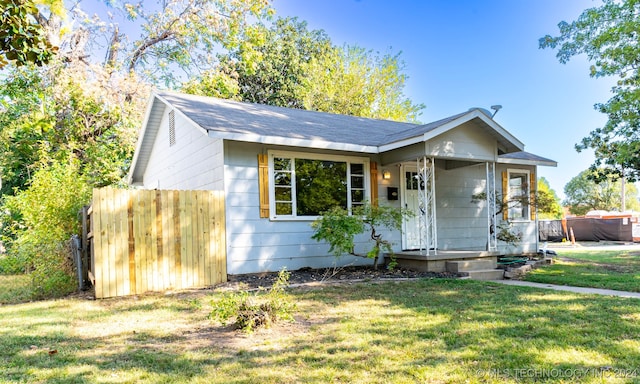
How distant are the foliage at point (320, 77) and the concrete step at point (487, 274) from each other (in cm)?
1705

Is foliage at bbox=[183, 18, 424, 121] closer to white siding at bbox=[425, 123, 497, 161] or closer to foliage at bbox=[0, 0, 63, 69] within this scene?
white siding at bbox=[425, 123, 497, 161]

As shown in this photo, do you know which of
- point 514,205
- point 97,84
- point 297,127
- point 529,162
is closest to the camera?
point 297,127

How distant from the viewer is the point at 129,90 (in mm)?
14953

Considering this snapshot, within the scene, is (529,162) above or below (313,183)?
above

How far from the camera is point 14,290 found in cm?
771

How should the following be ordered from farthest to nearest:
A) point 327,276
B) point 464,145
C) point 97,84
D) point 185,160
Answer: point 97,84 < point 185,160 < point 464,145 < point 327,276

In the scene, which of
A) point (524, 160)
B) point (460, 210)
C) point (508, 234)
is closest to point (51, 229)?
point (460, 210)

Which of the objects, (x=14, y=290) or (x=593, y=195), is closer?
(x=14, y=290)

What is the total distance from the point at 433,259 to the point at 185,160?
5.97m

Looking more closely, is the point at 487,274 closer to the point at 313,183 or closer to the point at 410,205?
the point at 410,205

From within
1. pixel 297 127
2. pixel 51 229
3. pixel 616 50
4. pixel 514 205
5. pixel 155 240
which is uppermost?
pixel 616 50

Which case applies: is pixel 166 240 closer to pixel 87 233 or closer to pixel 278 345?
pixel 87 233

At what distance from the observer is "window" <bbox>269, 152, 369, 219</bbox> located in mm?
8320

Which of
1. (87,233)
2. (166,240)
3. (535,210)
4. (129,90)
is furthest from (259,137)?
(129,90)
